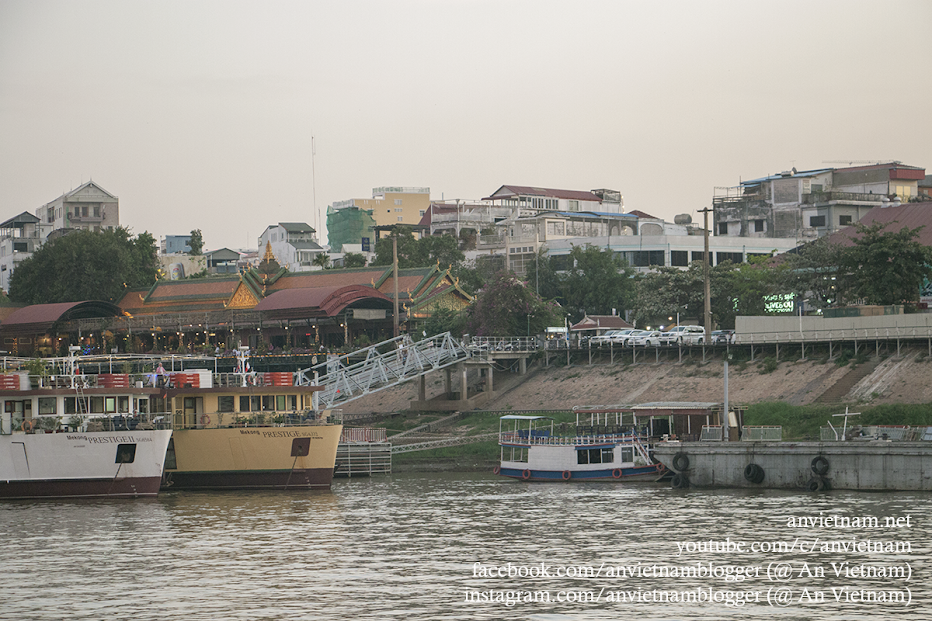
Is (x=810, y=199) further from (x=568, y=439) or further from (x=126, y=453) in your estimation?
(x=126, y=453)

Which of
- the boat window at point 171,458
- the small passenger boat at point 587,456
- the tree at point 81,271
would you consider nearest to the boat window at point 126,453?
the boat window at point 171,458

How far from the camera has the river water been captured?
32312 mm

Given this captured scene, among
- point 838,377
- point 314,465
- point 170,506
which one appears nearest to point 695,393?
point 838,377

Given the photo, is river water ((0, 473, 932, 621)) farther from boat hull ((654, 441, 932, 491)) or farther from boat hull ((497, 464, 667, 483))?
boat hull ((497, 464, 667, 483))

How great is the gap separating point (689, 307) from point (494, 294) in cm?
2107

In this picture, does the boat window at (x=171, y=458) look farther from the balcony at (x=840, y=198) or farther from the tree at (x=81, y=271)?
the balcony at (x=840, y=198)

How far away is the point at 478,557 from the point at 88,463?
24.6 meters

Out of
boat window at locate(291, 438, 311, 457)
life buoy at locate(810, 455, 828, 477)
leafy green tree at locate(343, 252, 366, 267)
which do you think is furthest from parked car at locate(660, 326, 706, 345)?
leafy green tree at locate(343, 252, 366, 267)

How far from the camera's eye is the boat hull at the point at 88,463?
5703cm

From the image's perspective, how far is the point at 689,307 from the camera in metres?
117

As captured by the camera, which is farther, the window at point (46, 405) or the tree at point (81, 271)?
the tree at point (81, 271)

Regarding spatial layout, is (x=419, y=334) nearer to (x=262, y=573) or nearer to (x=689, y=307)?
(x=689, y=307)

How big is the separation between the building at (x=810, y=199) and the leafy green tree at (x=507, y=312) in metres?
47.3

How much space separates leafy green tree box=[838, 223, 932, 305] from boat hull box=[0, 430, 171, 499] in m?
53.3
